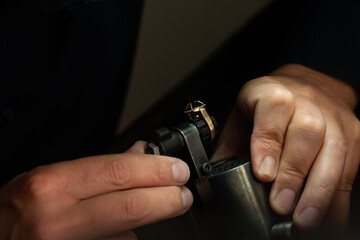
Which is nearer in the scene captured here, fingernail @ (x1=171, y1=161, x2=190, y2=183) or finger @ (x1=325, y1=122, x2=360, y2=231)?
fingernail @ (x1=171, y1=161, x2=190, y2=183)

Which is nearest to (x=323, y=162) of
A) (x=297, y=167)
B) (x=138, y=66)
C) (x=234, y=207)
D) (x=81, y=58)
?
(x=297, y=167)

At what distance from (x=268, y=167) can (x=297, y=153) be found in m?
0.06

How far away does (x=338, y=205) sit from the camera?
0.68 m

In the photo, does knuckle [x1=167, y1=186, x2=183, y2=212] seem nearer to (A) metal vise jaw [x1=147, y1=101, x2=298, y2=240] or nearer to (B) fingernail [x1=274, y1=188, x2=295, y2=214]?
(A) metal vise jaw [x1=147, y1=101, x2=298, y2=240]

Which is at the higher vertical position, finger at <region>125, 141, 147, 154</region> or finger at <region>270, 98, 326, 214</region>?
finger at <region>125, 141, 147, 154</region>

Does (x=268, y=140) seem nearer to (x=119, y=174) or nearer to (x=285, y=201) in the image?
(x=285, y=201)

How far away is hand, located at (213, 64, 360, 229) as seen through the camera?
2.00 ft

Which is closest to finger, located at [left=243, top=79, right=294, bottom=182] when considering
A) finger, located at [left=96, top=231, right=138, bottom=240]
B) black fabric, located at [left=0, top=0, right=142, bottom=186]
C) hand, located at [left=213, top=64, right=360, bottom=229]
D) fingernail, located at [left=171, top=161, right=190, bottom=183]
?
hand, located at [left=213, top=64, right=360, bottom=229]

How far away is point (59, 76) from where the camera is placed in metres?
0.99

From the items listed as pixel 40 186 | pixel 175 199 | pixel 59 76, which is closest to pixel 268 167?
pixel 175 199

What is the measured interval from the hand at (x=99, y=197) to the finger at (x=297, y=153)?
16cm

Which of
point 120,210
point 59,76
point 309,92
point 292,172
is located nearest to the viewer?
point 120,210

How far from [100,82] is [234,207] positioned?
26.3 inches

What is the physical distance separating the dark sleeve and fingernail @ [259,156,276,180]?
0.31m
